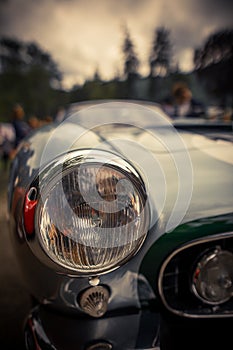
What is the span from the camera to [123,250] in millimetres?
720

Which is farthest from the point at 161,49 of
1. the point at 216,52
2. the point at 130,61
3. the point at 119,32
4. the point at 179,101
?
the point at 179,101

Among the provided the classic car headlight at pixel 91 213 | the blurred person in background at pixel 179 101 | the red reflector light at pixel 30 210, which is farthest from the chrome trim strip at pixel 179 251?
the blurred person in background at pixel 179 101

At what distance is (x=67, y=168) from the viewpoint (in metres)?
0.69

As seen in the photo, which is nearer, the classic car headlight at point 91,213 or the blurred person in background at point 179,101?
the classic car headlight at point 91,213

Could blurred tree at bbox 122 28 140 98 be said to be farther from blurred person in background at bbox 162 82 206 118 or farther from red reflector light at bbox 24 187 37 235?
red reflector light at bbox 24 187 37 235

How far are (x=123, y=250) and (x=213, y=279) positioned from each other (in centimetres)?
33

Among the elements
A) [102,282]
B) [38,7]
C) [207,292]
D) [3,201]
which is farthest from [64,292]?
[3,201]

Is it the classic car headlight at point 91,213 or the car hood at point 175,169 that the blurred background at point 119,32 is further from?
the classic car headlight at point 91,213

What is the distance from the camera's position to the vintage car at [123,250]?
70 centimetres

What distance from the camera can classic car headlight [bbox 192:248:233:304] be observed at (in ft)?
2.78

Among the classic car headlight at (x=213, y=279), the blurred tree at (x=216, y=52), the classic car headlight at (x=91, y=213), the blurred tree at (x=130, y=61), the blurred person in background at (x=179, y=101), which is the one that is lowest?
the classic car headlight at (x=213, y=279)

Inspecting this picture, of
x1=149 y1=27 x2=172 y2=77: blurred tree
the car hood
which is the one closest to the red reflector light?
the car hood

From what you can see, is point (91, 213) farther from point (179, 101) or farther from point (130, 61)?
point (179, 101)

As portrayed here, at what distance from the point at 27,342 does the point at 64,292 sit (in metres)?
0.20
